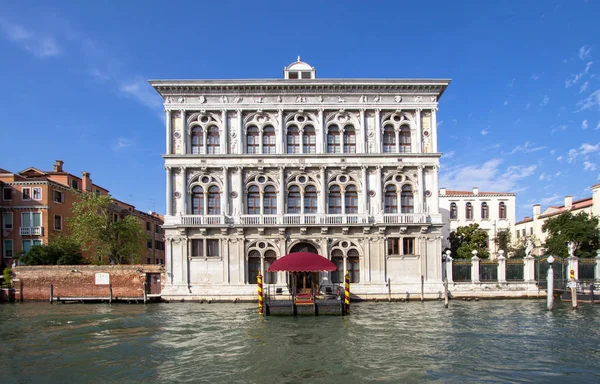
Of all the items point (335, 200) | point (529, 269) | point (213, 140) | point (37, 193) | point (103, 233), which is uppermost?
point (213, 140)

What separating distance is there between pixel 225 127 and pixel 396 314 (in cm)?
1459

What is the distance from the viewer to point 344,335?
1647cm

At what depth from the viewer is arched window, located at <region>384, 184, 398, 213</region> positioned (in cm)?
2873

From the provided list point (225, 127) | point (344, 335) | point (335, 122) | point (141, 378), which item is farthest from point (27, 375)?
point (335, 122)

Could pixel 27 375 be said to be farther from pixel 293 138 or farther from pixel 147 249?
pixel 147 249

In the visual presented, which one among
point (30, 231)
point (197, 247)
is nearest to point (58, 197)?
point (30, 231)

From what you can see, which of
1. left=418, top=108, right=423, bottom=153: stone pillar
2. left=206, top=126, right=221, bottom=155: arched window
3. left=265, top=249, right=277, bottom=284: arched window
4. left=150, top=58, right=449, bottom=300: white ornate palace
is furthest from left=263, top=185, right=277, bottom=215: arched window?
left=418, top=108, right=423, bottom=153: stone pillar

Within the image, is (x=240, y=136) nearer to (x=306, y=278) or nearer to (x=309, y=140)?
(x=309, y=140)

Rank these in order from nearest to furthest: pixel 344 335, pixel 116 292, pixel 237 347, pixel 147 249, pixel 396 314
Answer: pixel 237 347, pixel 344 335, pixel 396 314, pixel 116 292, pixel 147 249

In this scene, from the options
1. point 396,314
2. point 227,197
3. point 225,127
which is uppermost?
point 225,127

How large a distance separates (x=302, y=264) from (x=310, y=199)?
303 inches

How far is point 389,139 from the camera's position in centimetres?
2919

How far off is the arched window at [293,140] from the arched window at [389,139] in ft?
17.2

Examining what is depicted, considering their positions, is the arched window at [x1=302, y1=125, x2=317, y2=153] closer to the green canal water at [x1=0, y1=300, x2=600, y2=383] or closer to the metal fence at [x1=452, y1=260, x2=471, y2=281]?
the green canal water at [x1=0, y1=300, x2=600, y2=383]
